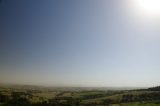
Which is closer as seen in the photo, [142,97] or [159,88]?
[142,97]

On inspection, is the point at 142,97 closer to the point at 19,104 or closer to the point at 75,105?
the point at 75,105

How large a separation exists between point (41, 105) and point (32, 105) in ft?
16.0

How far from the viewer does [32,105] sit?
398 feet

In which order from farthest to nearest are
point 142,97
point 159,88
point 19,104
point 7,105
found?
1. point 159,88
2. point 142,97
3. point 19,104
4. point 7,105

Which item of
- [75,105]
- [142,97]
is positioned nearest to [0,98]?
[75,105]

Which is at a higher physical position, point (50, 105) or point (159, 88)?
point (159, 88)

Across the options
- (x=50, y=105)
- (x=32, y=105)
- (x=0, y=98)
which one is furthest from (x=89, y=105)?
(x=0, y=98)

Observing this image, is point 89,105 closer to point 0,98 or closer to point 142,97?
point 142,97

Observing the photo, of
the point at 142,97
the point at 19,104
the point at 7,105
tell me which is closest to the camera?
the point at 7,105

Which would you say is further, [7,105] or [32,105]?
[32,105]

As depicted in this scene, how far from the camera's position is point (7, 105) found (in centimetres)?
10881

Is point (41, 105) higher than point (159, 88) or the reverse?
the reverse

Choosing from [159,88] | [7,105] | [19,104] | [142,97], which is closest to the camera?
[7,105]

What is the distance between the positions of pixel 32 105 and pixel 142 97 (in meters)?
62.1
